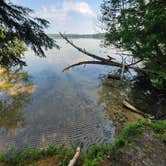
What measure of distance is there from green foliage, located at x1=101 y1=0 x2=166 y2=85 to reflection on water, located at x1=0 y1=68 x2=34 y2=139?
8850 millimetres

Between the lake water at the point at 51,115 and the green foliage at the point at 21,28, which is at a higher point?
the green foliage at the point at 21,28

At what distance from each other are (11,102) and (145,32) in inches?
426

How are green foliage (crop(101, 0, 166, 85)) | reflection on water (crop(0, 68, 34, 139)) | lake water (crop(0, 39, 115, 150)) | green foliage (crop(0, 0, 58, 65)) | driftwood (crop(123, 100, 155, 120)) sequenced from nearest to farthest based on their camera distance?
green foliage (crop(0, 0, 58, 65))
lake water (crop(0, 39, 115, 150))
reflection on water (crop(0, 68, 34, 139))
driftwood (crop(123, 100, 155, 120))
green foliage (crop(101, 0, 166, 85))

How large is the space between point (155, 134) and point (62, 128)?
4762 millimetres

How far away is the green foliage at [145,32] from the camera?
1537 centimetres

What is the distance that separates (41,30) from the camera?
8.12 metres

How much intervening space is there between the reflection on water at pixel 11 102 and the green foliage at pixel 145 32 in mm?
8850

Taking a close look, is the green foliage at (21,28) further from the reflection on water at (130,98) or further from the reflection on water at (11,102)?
the reflection on water at (130,98)

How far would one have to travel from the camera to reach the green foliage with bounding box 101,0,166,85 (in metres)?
15.4

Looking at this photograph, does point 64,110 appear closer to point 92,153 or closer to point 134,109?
point 134,109

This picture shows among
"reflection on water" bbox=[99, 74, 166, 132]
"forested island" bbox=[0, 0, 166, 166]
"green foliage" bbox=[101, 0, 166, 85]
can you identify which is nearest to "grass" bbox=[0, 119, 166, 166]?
"forested island" bbox=[0, 0, 166, 166]

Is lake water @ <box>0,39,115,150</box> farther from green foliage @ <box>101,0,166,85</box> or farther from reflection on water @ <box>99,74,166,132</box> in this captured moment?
green foliage @ <box>101,0,166,85</box>

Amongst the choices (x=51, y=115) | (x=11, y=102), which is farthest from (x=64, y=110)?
(x=11, y=102)

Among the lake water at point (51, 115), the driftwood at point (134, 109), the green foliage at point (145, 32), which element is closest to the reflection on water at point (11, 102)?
the lake water at point (51, 115)
